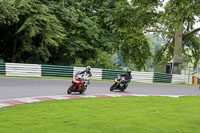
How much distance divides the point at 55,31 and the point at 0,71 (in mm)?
6636

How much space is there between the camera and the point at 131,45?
1248 inches

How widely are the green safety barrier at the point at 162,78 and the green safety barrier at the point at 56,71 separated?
8079mm

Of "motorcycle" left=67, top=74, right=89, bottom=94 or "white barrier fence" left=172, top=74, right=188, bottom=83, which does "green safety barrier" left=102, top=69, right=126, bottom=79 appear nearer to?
"white barrier fence" left=172, top=74, right=188, bottom=83

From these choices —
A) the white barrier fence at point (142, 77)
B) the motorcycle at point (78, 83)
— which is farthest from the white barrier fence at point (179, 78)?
the motorcycle at point (78, 83)

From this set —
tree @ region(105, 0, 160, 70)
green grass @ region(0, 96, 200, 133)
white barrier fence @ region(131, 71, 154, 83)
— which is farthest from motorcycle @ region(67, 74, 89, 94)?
white barrier fence @ region(131, 71, 154, 83)

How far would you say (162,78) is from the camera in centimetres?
2956

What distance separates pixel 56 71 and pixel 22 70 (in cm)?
268

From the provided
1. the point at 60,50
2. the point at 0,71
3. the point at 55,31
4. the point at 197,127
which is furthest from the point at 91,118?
the point at 60,50

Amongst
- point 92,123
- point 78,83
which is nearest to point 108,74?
point 78,83

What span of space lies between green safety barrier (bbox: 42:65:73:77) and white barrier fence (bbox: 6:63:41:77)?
479 millimetres

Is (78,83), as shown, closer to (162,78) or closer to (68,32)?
(162,78)

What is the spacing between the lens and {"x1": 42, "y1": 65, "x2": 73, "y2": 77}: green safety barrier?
24312 mm

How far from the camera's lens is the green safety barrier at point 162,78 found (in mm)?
29173

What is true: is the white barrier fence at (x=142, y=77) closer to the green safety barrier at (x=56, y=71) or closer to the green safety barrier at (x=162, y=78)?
the green safety barrier at (x=162, y=78)
